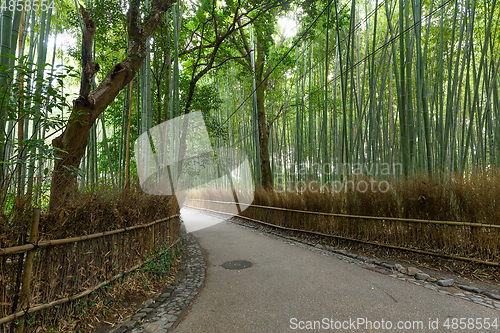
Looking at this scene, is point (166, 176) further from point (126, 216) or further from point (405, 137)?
point (405, 137)

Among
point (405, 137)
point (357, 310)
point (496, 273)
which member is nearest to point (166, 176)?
point (357, 310)

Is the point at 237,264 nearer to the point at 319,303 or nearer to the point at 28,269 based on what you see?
the point at 319,303

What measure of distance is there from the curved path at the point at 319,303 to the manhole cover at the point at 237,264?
0.12 metres

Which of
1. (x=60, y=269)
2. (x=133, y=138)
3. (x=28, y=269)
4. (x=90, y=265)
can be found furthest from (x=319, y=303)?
(x=133, y=138)

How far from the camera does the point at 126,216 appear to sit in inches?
101

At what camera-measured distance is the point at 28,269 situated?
60.9 inches

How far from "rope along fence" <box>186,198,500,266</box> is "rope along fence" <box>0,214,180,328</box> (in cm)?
318

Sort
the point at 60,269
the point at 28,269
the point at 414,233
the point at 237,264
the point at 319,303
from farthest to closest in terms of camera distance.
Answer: the point at 237,264 < the point at 414,233 < the point at 319,303 < the point at 60,269 < the point at 28,269

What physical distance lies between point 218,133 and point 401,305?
5.35 metres

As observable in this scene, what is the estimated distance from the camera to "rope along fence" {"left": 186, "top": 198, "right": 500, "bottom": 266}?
277cm

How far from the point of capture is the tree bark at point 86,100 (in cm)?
204

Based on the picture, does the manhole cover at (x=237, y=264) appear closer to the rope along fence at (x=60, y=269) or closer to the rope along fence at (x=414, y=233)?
the rope along fence at (x=60, y=269)

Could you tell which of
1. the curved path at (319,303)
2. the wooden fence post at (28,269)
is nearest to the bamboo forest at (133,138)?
the wooden fence post at (28,269)

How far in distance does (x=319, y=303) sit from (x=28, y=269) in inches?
82.8
